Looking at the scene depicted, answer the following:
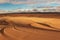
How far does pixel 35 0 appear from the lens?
3.41ft

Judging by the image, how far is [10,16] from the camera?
1.06m

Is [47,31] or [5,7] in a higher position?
[5,7]

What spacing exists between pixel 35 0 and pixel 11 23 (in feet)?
0.75

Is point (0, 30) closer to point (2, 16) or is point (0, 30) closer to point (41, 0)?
point (2, 16)

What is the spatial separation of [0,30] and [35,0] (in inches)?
12.3

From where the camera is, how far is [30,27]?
38.4 inches

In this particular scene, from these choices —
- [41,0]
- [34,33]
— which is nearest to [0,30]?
[34,33]

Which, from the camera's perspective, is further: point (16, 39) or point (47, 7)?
point (47, 7)

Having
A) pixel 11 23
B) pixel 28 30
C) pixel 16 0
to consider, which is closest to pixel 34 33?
pixel 28 30

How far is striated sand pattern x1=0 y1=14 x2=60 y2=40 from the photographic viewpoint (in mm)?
919

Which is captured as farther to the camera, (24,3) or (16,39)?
(24,3)

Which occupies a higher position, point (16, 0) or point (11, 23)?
point (16, 0)

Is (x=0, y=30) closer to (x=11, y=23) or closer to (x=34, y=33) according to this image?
(x=11, y=23)

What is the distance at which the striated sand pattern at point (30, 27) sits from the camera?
0.92 metres
